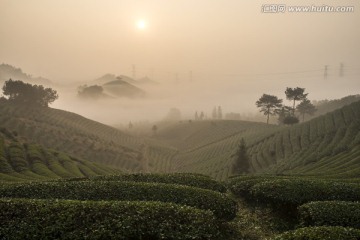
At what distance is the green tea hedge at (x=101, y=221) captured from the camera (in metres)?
22.5

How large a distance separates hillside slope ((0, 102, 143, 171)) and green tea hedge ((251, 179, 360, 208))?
375ft

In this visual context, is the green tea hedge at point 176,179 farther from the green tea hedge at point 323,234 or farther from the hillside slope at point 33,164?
the hillside slope at point 33,164

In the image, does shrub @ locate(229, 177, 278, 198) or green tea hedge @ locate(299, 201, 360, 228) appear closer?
green tea hedge @ locate(299, 201, 360, 228)

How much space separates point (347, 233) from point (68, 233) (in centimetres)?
1852

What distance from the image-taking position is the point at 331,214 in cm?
2514

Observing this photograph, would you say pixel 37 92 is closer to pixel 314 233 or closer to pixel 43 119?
pixel 43 119

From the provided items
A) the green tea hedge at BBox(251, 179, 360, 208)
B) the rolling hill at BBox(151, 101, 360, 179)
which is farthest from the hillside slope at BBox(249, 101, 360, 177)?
the green tea hedge at BBox(251, 179, 360, 208)

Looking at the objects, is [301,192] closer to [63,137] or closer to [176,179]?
[176,179]

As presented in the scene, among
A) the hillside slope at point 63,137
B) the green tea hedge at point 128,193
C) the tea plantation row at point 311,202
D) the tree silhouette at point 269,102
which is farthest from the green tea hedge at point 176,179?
the tree silhouette at point 269,102

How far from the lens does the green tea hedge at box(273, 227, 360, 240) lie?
1956cm

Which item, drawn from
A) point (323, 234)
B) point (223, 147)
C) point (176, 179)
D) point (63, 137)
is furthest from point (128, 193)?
point (63, 137)

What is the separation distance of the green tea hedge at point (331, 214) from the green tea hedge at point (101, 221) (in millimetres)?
7574

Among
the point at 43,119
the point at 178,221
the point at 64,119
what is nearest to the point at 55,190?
the point at 178,221

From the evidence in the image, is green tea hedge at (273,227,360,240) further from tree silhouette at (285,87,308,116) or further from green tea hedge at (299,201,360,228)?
tree silhouette at (285,87,308,116)
